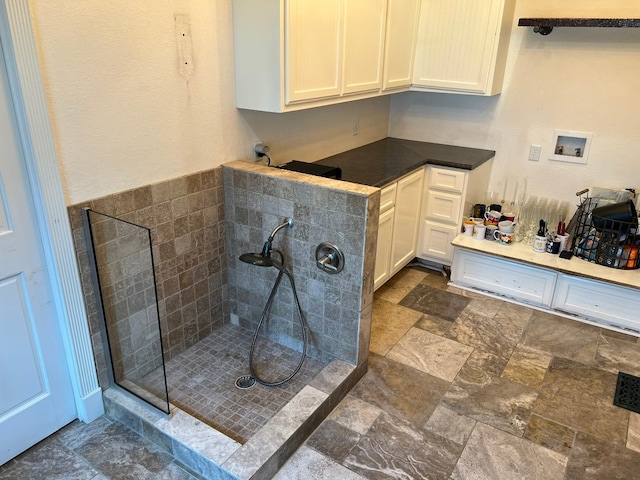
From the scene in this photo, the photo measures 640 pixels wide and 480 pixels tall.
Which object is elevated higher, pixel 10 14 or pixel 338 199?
pixel 10 14

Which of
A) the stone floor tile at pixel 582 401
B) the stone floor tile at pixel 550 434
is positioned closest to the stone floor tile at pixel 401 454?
the stone floor tile at pixel 550 434

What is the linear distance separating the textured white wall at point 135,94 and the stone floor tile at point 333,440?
137cm

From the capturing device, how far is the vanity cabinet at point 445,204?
338cm

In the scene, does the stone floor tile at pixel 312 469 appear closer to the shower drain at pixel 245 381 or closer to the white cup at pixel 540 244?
the shower drain at pixel 245 381

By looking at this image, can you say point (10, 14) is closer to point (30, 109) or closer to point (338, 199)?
point (30, 109)

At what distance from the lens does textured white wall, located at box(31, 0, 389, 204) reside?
1.77 meters

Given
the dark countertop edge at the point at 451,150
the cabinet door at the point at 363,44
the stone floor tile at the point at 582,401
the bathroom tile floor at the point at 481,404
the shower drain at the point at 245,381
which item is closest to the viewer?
the bathroom tile floor at the point at 481,404

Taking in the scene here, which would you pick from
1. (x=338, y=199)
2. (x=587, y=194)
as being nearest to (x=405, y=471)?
(x=338, y=199)

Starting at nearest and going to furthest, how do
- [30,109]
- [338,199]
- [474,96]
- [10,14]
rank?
[10,14] < [30,109] < [338,199] < [474,96]

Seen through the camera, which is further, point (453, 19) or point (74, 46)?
point (453, 19)

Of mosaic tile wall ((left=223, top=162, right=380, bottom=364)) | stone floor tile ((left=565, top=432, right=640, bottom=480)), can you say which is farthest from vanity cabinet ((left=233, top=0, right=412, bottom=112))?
stone floor tile ((left=565, top=432, right=640, bottom=480))

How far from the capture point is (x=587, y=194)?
339 cm

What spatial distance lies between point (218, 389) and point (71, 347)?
2.24ft

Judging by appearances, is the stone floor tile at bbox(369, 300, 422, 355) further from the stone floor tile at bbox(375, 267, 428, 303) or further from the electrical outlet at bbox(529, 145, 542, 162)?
the electrical outlet at bbox(529, 145, 542, 162)
